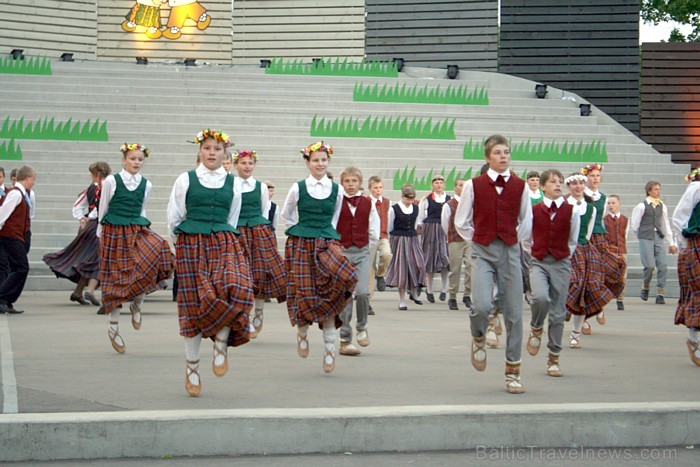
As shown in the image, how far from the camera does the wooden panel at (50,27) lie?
28828 mm

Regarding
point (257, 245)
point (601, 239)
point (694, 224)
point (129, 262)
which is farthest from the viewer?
point (601, 239)

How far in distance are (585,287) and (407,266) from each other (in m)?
5.96

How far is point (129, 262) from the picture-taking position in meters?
10.0

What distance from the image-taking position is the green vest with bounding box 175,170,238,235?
7285mm

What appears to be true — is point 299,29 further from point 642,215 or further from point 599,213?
point 599,213

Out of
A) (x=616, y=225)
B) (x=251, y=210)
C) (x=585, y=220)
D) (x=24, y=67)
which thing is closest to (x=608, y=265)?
(x=585, y=220)

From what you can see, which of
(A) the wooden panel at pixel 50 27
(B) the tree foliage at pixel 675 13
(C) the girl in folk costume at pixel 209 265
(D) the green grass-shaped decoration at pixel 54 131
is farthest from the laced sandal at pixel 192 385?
(B) the tree foliage at pixel 675 13

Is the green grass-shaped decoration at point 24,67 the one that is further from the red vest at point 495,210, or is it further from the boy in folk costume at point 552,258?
the red vest at point 495,210

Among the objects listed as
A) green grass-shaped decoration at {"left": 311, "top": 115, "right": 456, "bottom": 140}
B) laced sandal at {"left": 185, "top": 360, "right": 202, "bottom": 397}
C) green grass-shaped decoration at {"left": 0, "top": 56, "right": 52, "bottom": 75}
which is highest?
green grass-shaped decoration at {"left": 0, "top": 56, "right": 52, "bottom": 75}

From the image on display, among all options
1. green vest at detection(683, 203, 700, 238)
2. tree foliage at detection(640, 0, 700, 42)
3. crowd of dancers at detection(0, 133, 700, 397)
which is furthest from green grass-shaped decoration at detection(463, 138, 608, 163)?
tree foliage at detection(640, 0, 700, 42)

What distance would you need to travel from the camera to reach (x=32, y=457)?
5785mm

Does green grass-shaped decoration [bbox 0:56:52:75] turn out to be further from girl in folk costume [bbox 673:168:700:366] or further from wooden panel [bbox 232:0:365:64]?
girl in folk costume [bbox 673:168:700:366]

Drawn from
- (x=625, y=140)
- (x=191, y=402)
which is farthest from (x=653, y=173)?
(x=191, y=402)

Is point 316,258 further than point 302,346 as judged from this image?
No
